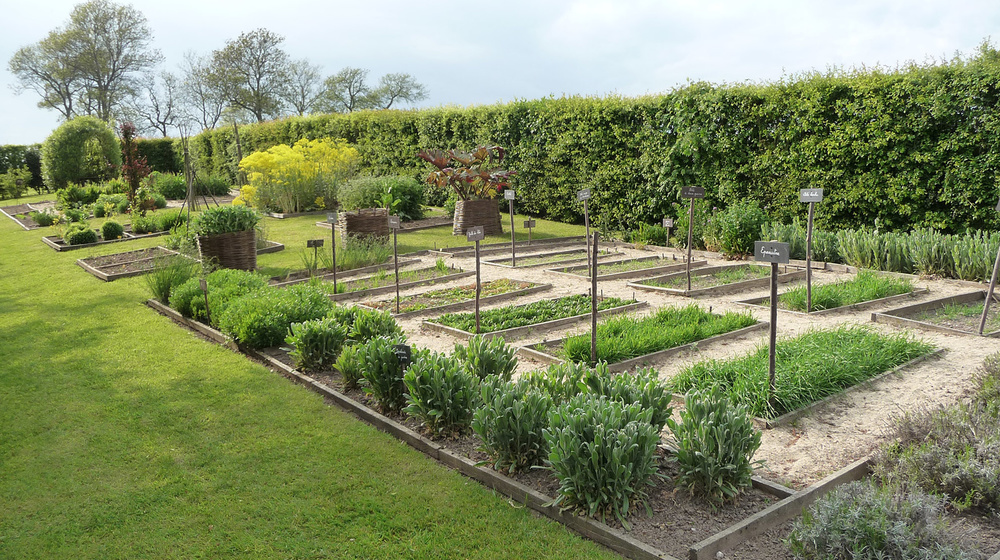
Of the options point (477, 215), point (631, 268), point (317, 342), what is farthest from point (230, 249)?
point (631, 268)

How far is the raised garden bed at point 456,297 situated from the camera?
8.52m

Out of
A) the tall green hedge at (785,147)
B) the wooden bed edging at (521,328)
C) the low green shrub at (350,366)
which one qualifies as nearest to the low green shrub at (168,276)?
the wooden bed edging at (521,328)

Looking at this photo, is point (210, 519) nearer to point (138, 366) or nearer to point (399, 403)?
point (399, 403)

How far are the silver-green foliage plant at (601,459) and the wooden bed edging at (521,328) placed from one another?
3.31 m

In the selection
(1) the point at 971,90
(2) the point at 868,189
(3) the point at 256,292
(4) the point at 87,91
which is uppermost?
(4) the point at 87,91

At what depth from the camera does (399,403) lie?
509cm

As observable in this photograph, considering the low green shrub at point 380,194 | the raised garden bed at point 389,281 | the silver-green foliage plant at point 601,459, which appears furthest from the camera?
the low green shrub at point 380,194

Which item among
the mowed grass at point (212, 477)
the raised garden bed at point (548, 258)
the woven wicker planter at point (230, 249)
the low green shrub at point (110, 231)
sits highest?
→ the low green shrub at point (110, 231)

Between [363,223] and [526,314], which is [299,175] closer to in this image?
[363,223]

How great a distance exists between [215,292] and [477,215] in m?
7.73

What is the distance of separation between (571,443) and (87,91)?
1970 inches

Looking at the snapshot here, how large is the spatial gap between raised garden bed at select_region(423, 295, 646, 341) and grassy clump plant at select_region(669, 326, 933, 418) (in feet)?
7.21

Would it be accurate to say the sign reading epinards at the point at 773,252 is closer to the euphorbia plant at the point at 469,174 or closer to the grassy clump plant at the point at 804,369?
the grassy clump plant at the point at 804,369

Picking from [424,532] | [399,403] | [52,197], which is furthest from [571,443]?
[52,197]
